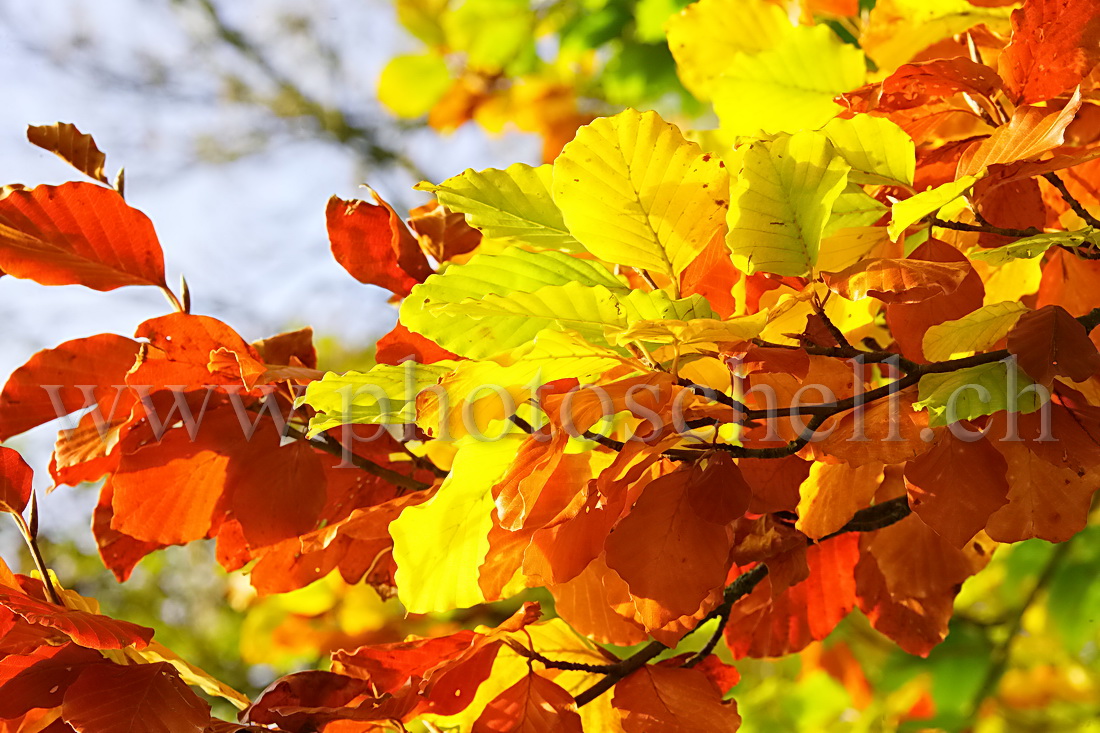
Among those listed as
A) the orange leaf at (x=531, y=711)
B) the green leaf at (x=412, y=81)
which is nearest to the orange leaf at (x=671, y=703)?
the orange leaf at (x=531, y=711)

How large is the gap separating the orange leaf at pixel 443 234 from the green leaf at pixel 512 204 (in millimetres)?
163

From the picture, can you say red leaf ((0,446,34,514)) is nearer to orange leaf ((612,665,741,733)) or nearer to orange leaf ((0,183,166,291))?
orange leaf ((0,183,166,291))

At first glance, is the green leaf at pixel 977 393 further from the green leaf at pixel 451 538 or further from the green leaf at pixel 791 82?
the green leaf at pixel 791 82

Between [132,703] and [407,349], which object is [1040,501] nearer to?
[407,349]

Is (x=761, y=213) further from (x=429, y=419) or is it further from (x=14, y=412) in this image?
(x=14, y=412)

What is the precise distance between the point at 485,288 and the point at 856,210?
0.61 feet

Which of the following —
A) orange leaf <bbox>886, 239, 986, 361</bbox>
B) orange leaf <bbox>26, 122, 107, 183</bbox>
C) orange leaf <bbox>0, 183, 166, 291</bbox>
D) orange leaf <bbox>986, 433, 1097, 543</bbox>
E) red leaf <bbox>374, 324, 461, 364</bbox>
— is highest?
orange leaf <bbox>26, 122, 107, 183</bbox>

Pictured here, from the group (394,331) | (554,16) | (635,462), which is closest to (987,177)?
(635,462)

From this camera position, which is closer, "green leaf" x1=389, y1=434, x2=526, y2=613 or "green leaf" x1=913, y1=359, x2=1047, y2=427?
"green leaf" x1=913, y1=359, x2=1047, y2=427

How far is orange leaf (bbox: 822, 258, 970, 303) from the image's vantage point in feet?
1.09

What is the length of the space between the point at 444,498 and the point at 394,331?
105 millimetres

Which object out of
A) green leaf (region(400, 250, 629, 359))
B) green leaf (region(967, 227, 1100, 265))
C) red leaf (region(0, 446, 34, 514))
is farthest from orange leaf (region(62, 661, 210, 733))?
green leaf (region(967, 227, 1100, 265))

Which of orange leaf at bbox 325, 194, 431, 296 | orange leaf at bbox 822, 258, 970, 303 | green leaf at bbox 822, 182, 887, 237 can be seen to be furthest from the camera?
orange leaf at bbox 325, 194, 431, 296

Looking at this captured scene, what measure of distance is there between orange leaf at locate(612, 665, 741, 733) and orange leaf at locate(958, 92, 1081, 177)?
11.8 inches
